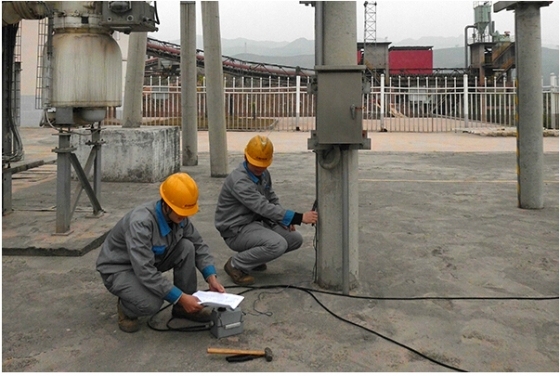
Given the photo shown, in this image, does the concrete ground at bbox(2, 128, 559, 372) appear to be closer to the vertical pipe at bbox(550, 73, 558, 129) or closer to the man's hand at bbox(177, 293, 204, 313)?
the man's hand at bbox(177, 293, 204, 313)

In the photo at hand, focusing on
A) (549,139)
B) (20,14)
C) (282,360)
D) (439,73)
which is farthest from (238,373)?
(439,73)

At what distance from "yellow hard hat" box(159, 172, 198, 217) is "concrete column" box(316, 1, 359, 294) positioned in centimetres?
125

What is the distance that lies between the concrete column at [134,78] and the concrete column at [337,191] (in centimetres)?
652

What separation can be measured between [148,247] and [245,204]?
122 centimetres

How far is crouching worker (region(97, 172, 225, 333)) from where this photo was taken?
3.50 meters

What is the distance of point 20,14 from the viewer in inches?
227

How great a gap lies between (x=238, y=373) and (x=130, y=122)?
25.9 feet

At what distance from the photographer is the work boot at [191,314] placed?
152 inches

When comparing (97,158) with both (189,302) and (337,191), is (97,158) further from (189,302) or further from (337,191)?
(189,302)

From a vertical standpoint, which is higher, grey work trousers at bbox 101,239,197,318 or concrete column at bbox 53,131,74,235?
concrete column at bbox 53,131,74,235

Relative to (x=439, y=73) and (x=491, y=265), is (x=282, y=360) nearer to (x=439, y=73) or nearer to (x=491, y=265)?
(x=491, y=265)

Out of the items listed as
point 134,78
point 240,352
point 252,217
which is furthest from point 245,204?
point 134,78

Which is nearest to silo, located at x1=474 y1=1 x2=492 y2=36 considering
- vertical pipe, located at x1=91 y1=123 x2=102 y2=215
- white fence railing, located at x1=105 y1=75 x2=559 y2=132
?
white fence railing, located at x1=105 y1=75 x2=559 y2=132

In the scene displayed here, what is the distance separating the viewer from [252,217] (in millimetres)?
4785
